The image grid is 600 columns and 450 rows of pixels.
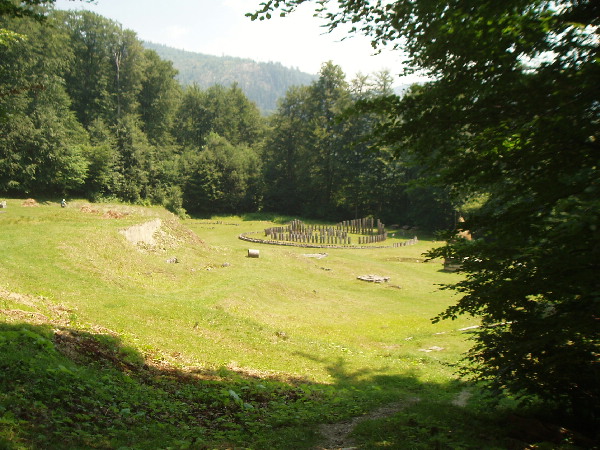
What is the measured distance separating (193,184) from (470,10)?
57488mm

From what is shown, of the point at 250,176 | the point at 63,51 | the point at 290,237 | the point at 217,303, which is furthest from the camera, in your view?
the point at 250,176

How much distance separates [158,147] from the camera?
2443 inches

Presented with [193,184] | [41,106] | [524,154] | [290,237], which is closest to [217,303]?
[524,154]

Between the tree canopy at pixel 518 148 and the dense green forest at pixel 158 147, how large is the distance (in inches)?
1589

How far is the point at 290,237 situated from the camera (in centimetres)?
3912

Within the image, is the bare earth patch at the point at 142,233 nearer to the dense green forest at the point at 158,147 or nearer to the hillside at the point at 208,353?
the hillside at the point at 208,353

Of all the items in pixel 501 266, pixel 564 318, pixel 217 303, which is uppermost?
pixel 501 266

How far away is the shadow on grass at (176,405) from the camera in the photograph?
5527 mm

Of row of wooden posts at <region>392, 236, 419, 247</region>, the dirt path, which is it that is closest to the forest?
the dirt path

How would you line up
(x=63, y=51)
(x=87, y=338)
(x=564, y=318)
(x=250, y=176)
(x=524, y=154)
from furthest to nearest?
(x=250, y=176) < (x=63, y=51) < (x=87, y=338) < (x=524, y=154) < (x=564, y=318)

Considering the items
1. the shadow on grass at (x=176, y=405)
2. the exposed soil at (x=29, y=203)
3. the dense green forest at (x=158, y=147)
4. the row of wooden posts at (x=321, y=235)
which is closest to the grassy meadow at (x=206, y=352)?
the shadow on grass at (x=176, y=405)

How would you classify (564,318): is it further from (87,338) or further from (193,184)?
(193,184)

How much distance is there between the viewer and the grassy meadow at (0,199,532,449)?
6.09 m

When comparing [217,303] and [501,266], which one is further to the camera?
[217,303]
